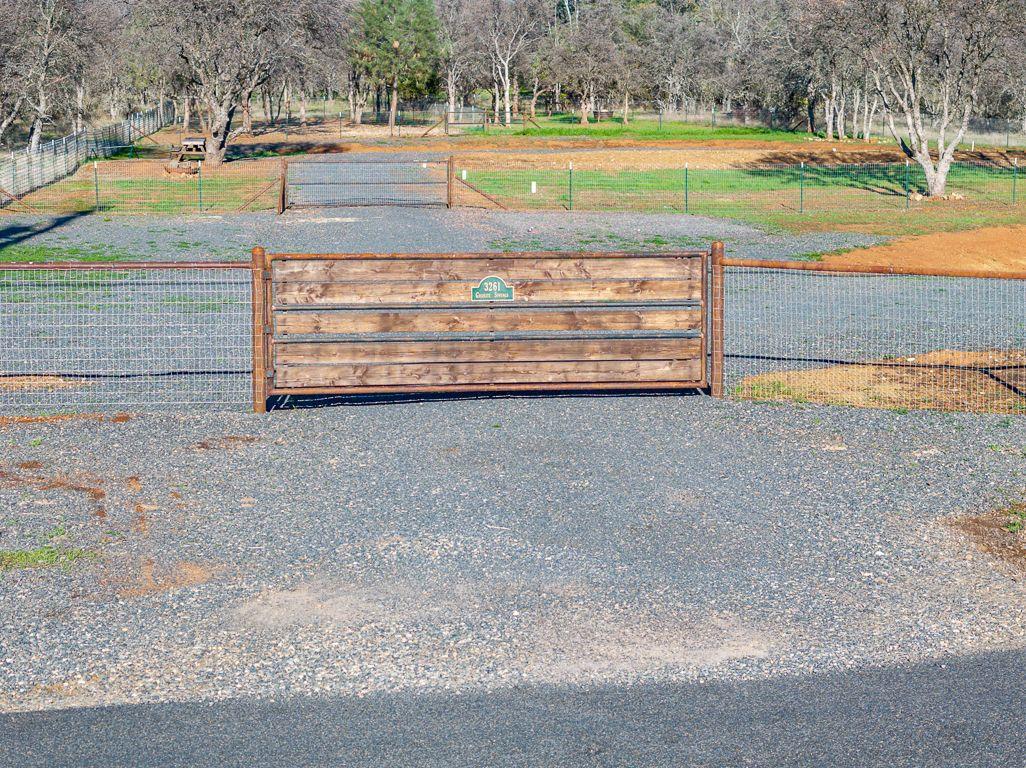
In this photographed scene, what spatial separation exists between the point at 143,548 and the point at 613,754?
4.33 m

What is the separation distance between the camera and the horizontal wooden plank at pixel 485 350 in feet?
41.8

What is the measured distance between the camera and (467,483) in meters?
10.2

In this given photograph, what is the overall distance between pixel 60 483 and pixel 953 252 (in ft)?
76.9

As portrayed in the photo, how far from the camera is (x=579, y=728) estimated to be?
6.00m

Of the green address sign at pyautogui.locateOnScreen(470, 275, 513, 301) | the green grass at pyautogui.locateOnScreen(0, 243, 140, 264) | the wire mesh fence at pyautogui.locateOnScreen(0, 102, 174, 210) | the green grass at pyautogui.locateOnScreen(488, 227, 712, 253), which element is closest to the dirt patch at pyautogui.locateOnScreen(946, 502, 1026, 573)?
the green address sign at pyautogui.locateOnScreen(470, 275, 513, 301)

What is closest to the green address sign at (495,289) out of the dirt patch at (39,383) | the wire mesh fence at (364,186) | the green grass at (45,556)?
the dirt patch at (39,383)

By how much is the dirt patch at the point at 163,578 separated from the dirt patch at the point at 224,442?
289 centimetres

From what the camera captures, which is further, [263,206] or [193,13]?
[193,13]

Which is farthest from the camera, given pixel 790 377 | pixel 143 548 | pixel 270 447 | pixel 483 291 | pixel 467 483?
pixel 790 377

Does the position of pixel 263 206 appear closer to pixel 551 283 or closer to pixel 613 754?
pixel 551 283

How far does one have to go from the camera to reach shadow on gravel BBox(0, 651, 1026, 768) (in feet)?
18.7

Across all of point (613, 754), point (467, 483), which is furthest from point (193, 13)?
point (613, 754)

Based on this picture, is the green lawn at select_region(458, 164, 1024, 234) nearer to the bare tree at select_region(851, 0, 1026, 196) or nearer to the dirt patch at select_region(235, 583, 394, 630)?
the bare tree at select_region(851, 0, 1026, 196)

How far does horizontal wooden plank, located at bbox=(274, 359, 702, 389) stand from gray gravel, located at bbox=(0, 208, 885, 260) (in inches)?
581
